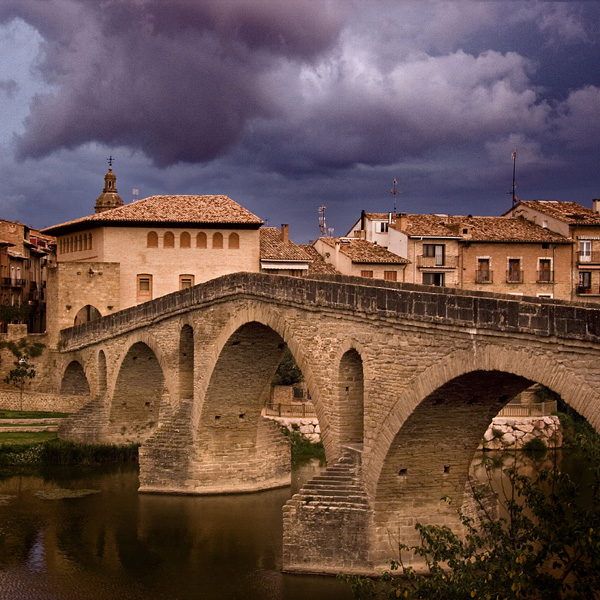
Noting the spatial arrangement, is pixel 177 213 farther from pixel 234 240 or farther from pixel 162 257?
pixel 234 240

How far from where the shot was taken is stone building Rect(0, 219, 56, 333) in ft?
171

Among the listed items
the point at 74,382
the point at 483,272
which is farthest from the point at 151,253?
the point at 483,272

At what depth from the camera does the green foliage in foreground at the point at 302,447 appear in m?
33.5

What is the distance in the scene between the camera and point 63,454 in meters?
32.2

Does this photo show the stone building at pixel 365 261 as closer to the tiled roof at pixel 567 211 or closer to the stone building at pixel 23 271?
the tiled roof at pixel 567 211

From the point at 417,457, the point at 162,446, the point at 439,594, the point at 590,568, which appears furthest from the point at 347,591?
the point at 162,446

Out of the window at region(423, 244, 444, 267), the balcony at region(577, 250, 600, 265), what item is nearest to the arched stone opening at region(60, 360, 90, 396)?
the window at region(423, 244, 444, 267)

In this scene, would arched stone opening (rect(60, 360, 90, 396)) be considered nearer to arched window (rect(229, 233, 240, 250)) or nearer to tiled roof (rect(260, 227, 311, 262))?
arched window (rect(229, 233, 240, 250))

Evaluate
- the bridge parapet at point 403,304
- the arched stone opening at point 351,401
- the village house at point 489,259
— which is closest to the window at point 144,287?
the bridge parapet at point 403,304

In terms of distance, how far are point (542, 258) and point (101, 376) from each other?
73.6 ft

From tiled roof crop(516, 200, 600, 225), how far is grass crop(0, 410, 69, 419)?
25.8 meters

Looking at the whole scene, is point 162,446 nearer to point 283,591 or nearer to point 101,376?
point 101,376

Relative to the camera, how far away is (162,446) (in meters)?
28.2

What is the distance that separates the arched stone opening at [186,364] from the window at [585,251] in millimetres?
23996
